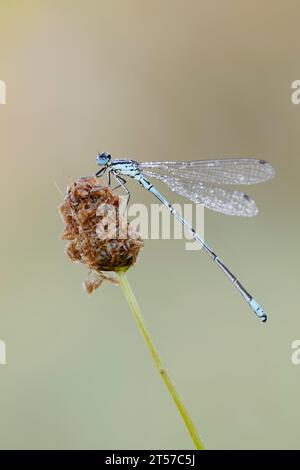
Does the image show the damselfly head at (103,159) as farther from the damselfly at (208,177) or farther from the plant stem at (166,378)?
the plant stem at (166,378)

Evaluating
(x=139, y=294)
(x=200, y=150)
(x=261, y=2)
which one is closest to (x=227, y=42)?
(x=261, y=2)

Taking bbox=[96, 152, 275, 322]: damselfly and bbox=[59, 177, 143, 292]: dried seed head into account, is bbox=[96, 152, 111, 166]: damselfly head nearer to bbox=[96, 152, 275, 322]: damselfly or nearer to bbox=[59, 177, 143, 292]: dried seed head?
bbox=[96, 152, 275, 322]: damselfly

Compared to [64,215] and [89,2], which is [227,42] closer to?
[89,2]

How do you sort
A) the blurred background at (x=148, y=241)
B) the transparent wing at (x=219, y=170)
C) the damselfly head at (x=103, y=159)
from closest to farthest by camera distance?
the damselfly head at (x=103, y=159), the transparent wing at (x=219, y=170), the blurred background at (x=148, y=241)

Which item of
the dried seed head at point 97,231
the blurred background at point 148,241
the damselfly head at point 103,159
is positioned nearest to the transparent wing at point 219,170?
the damselfly head at point 103,159

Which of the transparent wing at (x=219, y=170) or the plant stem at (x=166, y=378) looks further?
the transparent wing at (x=219, y=170)

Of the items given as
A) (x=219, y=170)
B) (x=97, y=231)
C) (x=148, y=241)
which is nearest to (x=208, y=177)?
(x=219, y=170)
